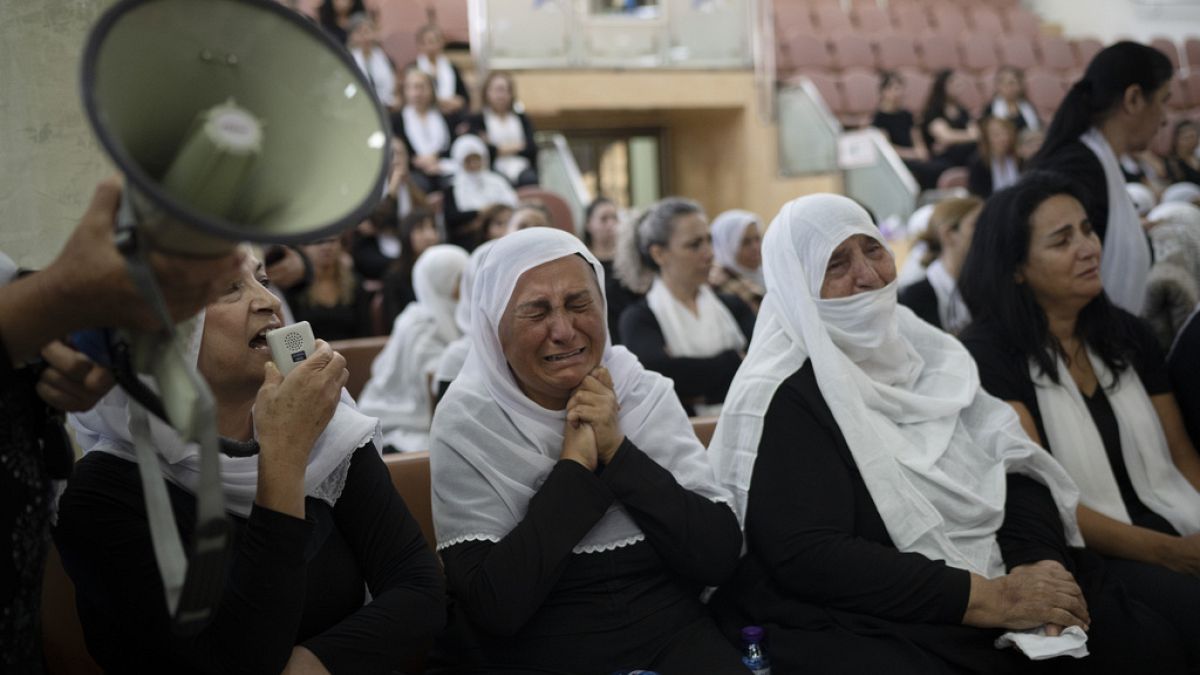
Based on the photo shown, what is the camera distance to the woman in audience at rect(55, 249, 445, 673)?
4.45 ft

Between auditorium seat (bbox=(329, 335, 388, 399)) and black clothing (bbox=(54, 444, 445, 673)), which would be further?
auditorium seat (bbox=(329, 335, 388, 399))

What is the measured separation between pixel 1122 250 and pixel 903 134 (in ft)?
20.7

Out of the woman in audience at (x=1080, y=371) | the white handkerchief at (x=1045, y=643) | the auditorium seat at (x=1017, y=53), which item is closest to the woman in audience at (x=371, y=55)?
the woman in audience at (x=1080, y=371)

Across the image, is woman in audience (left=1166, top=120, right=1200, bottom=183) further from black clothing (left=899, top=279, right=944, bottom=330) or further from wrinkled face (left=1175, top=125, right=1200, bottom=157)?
black clothing (left=899, top=279, right=944, bottom=330)

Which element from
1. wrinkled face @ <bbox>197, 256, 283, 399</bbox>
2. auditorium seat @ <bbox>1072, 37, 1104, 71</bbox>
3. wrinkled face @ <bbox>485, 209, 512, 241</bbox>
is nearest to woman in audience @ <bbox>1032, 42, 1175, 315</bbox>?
wrinkled face @ <bbox>197, 256, 283, 399</bbox>

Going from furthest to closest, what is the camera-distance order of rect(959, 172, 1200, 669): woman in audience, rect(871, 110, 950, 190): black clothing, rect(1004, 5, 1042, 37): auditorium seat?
rect(1004, 5, 1042, 37): auditorium seat → rect(871, 110, 950, 190): black clothing → rect(959, 172, 1200, 669): woman in audience

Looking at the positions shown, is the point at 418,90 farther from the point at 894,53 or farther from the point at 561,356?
the point at 894,53

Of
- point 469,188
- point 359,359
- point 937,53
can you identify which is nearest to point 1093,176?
point 359,359

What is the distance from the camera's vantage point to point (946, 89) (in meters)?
9.04

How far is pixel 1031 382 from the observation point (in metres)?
2.45

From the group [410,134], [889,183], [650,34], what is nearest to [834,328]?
[410,134]

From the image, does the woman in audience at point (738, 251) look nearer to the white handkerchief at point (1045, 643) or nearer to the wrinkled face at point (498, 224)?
the wrinkled face at point (498, 224)

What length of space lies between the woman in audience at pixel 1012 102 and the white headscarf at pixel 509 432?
26.8ft

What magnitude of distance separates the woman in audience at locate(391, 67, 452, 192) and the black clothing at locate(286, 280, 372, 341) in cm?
211
